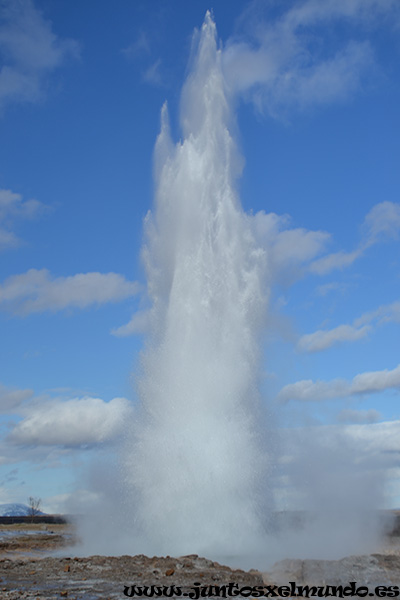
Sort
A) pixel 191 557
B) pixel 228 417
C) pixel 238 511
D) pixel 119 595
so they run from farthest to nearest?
pixel 228 417, pixel 238 511, pixel 191 557, pixel 119 595

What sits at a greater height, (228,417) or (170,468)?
(228,417)

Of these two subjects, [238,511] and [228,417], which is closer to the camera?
[238,511]

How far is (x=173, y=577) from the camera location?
19641 mm

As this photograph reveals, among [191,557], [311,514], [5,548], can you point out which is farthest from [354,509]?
[5,548]

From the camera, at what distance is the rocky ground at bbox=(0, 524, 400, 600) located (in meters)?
17.4

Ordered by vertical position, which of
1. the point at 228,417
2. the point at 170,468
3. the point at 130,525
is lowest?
the point at 130,525

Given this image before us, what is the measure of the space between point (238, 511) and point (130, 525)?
19.6 ft

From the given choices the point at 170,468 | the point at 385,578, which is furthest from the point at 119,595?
the point at 170,468

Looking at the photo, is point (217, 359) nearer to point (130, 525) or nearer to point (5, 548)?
point (130, 525)

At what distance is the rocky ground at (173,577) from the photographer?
17438 mm

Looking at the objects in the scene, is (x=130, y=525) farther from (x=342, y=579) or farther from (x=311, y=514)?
(x=342, y=579)

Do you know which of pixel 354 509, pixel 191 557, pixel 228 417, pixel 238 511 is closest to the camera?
pixel 191 557

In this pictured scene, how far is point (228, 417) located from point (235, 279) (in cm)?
951

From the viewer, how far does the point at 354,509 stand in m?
35.1
